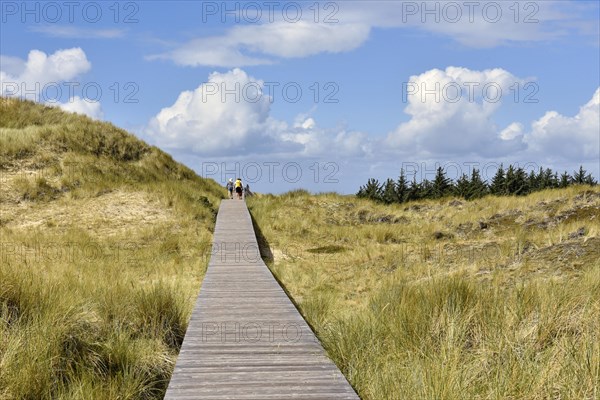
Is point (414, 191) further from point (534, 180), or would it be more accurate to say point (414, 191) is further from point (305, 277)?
point (305, 277)

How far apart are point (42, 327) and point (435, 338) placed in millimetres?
4459

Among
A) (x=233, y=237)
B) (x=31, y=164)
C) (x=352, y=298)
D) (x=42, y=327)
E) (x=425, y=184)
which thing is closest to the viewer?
(x=42, y=327)

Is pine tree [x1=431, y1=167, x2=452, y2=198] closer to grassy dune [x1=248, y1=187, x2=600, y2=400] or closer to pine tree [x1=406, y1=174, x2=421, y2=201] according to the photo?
pine tree [x1=406, y1=174, x2=421, y2=201]

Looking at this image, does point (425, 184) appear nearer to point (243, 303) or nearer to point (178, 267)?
point (178, 267)

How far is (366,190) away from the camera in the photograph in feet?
161

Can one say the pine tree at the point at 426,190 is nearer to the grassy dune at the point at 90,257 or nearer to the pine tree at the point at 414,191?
the pine tree at the point at 414,191

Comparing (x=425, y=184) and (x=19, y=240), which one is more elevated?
(x=425, y=184)

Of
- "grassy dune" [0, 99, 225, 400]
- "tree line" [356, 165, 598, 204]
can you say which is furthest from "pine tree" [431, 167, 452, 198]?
"grassy dune" [0, 99, 225, 400]

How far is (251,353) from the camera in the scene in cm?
593

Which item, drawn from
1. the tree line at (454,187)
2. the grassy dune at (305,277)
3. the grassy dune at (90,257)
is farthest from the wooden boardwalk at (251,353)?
the tree line at (454,187)

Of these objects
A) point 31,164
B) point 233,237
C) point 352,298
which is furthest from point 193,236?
point 31,164

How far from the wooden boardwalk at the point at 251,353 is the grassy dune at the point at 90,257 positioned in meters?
0.61

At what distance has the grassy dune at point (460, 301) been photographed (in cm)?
471

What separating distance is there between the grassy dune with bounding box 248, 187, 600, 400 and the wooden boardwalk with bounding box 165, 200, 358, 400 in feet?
1.42
